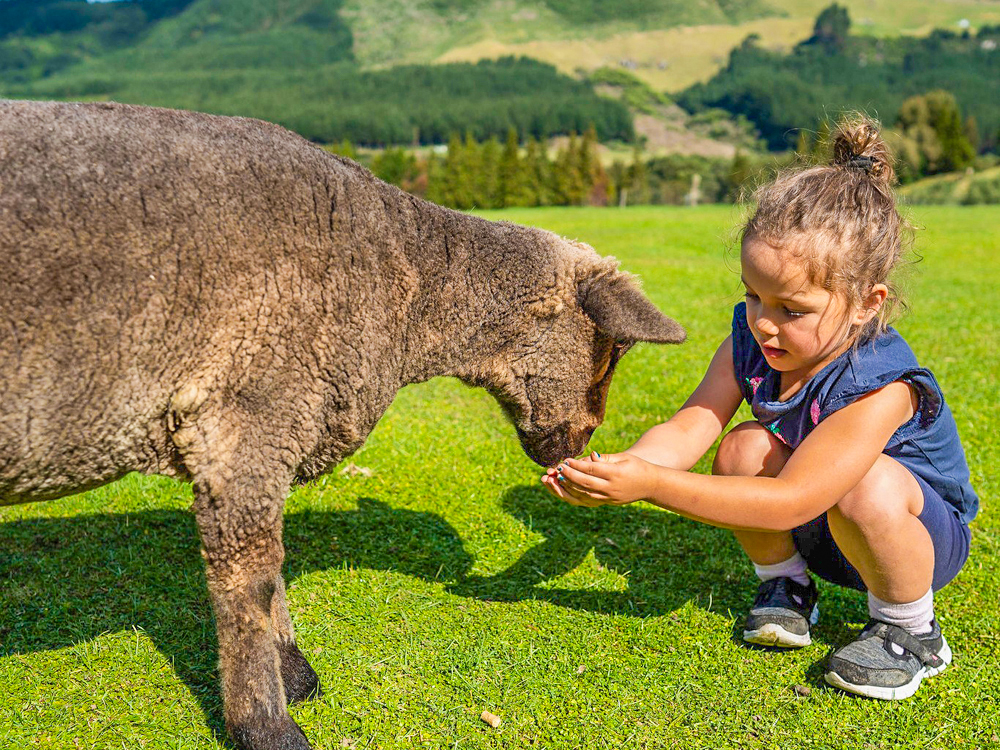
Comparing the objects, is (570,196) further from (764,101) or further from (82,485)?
(764,101)

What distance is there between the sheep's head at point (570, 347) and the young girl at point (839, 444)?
0.44m

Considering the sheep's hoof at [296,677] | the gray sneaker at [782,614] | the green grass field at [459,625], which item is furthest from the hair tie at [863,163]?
the sheep's hoof at [296,677]

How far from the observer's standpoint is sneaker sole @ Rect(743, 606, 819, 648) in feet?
13.5

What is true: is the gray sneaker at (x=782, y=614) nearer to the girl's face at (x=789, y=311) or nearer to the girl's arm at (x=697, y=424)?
the girl's arm at (x=697, y=424)

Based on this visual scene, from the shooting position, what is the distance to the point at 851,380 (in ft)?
11.8

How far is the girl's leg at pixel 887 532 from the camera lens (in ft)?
11.8

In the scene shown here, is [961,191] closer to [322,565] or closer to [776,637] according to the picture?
[776,637]

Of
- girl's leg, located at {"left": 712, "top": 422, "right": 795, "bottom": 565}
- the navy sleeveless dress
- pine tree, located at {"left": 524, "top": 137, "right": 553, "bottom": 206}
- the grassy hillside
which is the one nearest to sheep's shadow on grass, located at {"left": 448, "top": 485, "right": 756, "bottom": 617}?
girl's leg, located at {"left": 712, "top": 422, "right": 795, "bottom": 565}

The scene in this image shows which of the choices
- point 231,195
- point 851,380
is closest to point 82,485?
point 231,195

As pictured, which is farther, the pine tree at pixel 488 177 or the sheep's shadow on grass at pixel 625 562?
the pine tree at pixel 488 177

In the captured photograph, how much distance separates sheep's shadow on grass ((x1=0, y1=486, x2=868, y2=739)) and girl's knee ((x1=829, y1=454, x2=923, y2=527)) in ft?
3.95

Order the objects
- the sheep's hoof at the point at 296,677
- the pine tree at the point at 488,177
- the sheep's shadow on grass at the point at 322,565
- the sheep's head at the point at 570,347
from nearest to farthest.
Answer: the sheep's hoof at the point at 296,677, the sheep's head at the point at 570,347, the sheep's shadow on grass at the point at 322,565, the pine tree at the point at 488,177

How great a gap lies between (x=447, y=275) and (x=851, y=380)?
180cm

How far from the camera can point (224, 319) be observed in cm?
319
